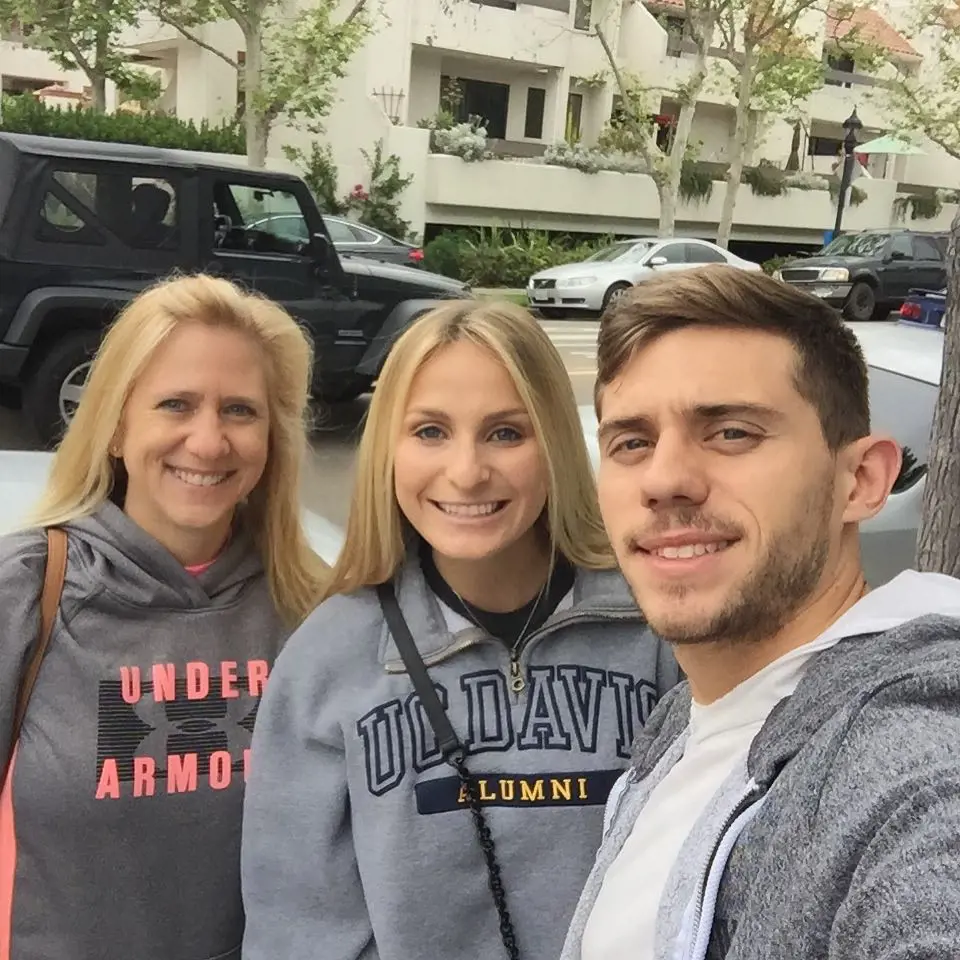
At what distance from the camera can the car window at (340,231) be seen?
44.6 ft

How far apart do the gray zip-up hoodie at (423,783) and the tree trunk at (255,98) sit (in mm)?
14222

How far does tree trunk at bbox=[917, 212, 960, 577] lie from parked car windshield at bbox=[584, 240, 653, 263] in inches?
534

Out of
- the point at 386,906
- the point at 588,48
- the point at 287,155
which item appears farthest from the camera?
the point at 588,48

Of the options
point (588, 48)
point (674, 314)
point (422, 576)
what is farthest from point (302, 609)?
point (588, 48)

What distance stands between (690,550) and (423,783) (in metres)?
0.58

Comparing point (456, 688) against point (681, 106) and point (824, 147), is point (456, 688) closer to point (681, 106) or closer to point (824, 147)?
point (681, 106)

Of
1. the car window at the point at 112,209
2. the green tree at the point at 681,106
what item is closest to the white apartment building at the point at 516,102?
the green tree at the point at 681,106

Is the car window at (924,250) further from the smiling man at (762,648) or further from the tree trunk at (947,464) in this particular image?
the smiling man at (762,648)

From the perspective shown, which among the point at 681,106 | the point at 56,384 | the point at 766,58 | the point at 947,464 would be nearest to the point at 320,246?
the point at 56,384

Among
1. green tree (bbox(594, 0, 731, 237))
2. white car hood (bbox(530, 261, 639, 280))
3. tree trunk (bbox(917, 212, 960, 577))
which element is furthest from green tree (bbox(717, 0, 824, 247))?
tree trunk (bbox(917, 212, 960, 577))

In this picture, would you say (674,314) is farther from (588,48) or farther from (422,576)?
(588,48)

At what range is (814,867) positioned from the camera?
897 millimetres

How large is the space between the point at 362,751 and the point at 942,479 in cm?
194

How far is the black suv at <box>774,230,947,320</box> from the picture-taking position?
16750 mm
